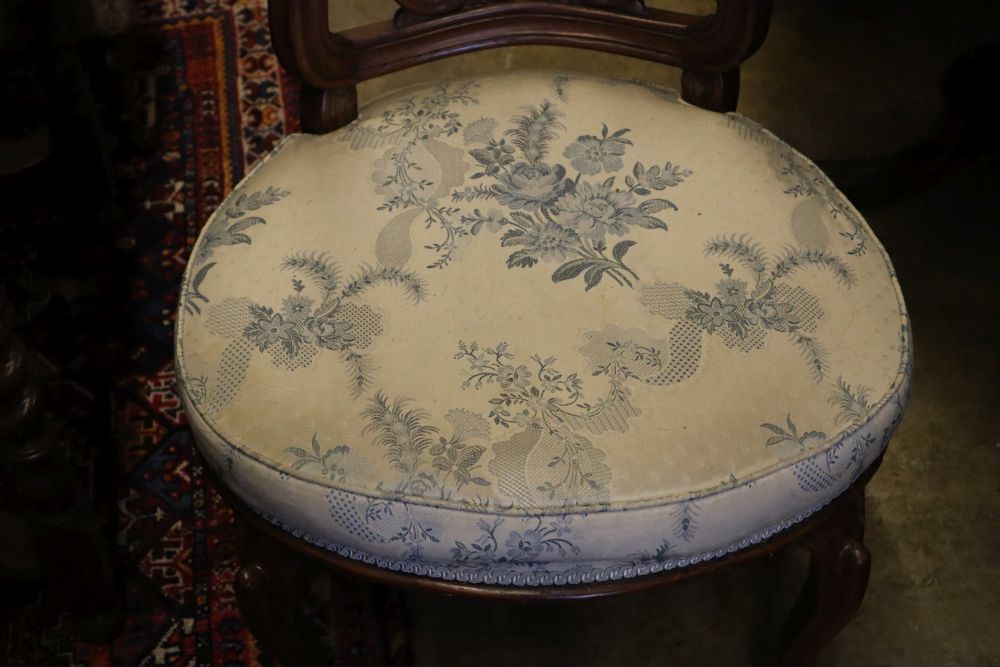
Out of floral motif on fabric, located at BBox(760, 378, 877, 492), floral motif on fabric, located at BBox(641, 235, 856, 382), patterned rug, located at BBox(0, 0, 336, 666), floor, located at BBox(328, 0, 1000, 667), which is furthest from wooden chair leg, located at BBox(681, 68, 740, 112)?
patterned rug, located at BBox(0, 0, 336, 666)

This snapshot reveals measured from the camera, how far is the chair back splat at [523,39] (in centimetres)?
74

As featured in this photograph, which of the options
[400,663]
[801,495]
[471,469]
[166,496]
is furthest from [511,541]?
[166,496]

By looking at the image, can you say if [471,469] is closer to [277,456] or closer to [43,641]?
[277,456]

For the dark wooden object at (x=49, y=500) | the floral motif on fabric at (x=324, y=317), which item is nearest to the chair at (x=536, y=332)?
the floral motif on fabric at (x=324, y=317)

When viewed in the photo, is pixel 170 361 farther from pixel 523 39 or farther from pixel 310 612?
pixel 523 39

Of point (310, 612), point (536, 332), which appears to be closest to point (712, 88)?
point (536, 332)

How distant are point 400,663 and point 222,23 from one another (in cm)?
86

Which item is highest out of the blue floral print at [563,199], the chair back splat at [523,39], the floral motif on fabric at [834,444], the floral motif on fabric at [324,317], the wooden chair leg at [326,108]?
the chair back splat at [523,39]

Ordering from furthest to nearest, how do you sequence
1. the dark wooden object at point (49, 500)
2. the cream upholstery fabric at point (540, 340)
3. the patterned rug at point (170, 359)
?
1. the patterned rug at point (170, 359)
2. the dark wooden object at point (49, 500)
3. the cream upholstery fabric at point (540, 340)

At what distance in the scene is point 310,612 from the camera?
917mm

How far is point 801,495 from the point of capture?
63 centimetres

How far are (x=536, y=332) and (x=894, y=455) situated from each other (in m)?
0.51

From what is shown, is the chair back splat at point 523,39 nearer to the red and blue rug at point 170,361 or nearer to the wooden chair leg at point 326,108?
the wooden chair leg at point 326,108

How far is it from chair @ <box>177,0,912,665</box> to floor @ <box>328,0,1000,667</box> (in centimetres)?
14
